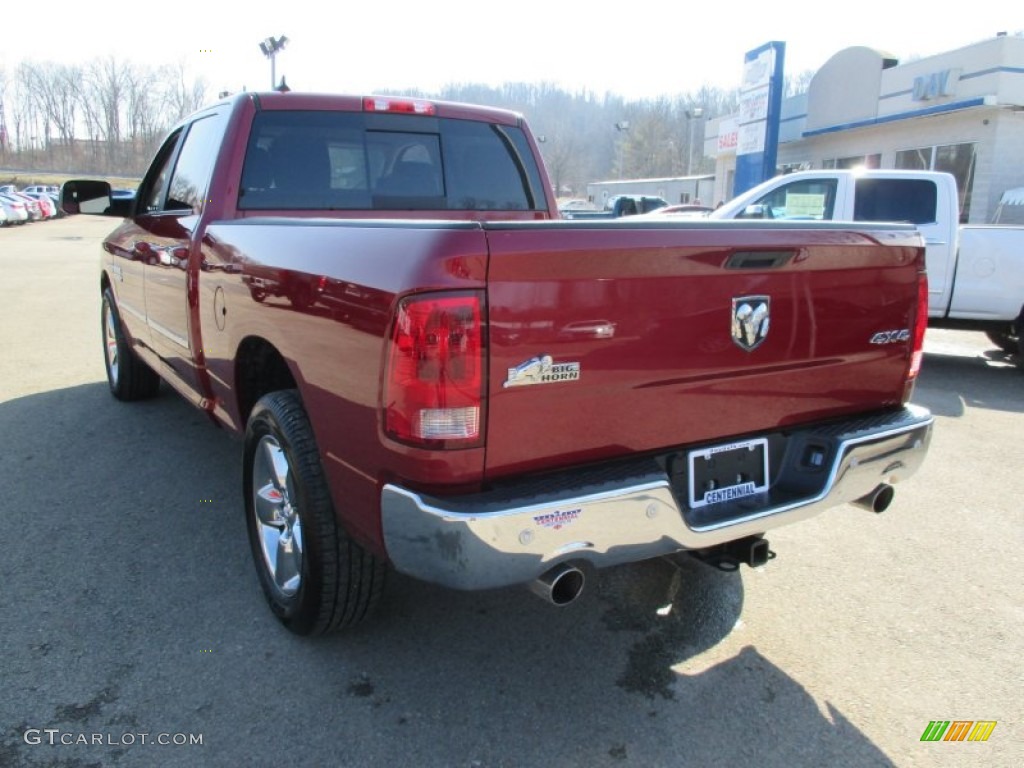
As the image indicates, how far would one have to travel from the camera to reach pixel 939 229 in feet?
27.6

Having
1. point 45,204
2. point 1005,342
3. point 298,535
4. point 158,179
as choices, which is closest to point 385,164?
point 158,179

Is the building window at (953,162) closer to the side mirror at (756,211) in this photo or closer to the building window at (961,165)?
the building window at (961,165)

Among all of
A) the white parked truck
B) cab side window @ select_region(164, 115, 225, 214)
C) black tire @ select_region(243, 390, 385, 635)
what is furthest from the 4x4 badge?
the white parked truck

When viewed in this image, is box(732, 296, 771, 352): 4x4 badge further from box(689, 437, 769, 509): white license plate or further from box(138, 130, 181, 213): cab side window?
box(138, 130, 181, 213): cab side window

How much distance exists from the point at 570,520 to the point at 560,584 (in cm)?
23

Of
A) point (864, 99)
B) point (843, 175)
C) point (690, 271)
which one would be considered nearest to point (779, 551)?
point (690, 271)

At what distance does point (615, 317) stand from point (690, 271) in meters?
0.30

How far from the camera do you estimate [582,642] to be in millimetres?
3062

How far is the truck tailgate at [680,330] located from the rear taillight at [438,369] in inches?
2.1

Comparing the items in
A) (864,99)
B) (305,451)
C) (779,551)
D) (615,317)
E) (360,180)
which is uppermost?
(864,99)

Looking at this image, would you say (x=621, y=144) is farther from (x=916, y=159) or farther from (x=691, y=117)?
(x=916, y=159)

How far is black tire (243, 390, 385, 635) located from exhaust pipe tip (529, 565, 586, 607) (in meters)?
0.77

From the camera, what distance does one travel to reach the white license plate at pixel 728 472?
2602 millimetres

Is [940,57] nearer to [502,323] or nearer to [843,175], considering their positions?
[843,175]
